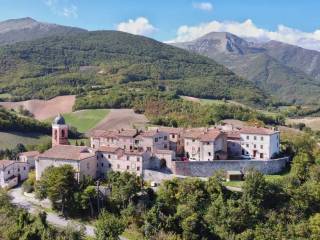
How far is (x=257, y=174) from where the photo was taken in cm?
6159

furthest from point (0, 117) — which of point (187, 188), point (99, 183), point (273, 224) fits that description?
point (273, 224)

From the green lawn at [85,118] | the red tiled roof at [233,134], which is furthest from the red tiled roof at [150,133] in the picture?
the green lawn at [85,118]

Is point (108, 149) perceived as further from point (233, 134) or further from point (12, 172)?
point (233, 134)

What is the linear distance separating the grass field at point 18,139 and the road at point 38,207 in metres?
27.8

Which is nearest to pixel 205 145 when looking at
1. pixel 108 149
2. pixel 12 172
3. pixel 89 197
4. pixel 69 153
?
pixel 108 149

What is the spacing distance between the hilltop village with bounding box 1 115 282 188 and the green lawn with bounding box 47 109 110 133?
143 feet

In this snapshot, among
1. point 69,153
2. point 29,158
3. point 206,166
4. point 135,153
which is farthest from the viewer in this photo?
→ point 29,158

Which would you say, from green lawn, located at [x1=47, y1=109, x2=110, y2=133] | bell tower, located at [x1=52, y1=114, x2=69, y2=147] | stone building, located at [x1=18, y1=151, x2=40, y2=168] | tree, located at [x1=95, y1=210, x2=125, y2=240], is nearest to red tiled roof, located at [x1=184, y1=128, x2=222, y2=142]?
bell tower, located at [x1=52, y1=114, x2=69, y2=147]

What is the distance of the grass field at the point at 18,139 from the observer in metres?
98.8

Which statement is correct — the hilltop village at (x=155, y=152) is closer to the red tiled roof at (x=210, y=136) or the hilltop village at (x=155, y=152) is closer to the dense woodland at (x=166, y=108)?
the red tiled roof at (x=210, y=136)

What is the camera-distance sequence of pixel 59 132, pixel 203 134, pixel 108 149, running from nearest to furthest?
pixel 108 149 < pixel 203 134 < pixel 59 132

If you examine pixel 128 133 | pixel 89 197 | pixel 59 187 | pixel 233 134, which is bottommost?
pixel 89 197

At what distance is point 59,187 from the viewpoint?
205 ft

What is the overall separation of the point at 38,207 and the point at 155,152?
59.5 feet
